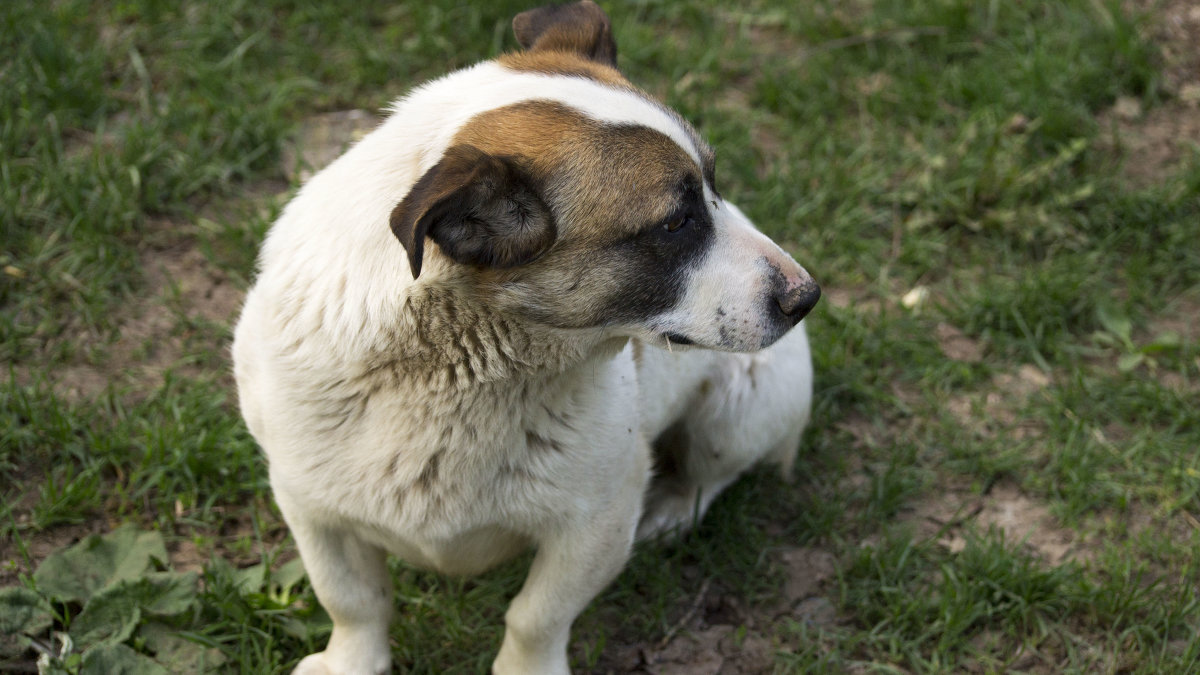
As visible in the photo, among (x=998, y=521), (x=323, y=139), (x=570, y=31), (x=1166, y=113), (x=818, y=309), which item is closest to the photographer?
(x=570, y=31)

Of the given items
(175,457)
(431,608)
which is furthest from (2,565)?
(431,608)

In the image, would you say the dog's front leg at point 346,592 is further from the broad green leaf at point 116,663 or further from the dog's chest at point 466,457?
the broad green leaf at point 116,663

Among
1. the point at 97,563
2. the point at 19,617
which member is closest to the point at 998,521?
the point at 97,563

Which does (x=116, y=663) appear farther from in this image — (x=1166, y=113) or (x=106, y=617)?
(x=1166, y=113)

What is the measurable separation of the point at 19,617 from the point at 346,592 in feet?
3.06

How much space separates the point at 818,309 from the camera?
185 inches

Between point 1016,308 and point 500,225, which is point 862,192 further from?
point 500,225

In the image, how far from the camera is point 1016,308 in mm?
4699

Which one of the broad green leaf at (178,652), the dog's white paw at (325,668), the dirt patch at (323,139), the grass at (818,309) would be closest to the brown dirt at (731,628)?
the grass at (818,309)

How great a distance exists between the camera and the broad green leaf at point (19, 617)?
3105 millimetres

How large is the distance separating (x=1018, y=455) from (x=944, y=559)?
64 cm

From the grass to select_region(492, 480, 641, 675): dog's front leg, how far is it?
0.34m

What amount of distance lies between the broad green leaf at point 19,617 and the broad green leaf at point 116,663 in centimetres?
18

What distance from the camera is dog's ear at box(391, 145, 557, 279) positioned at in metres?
2.20
